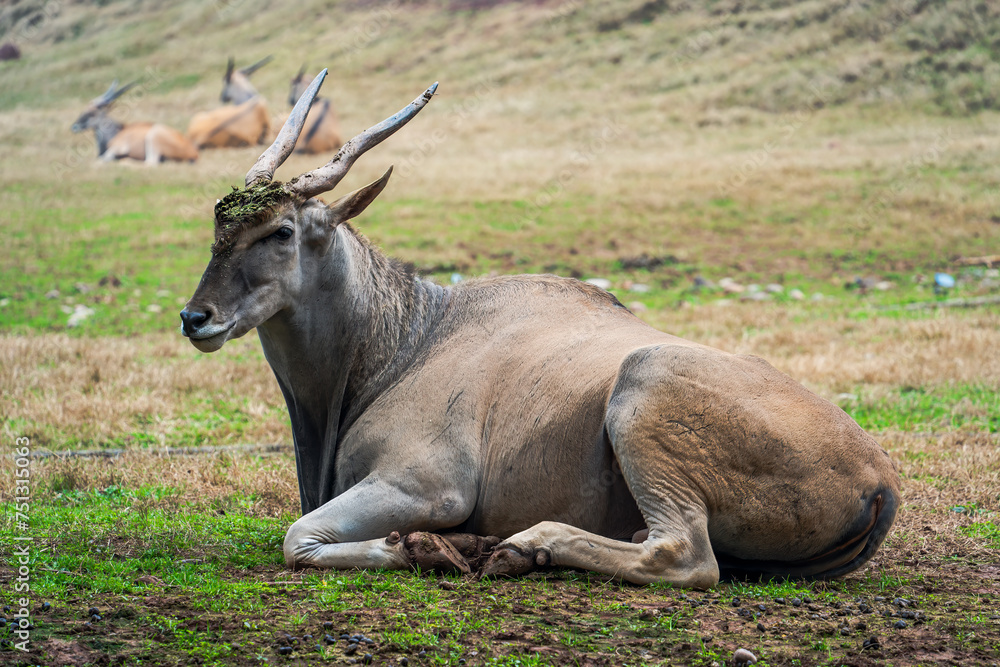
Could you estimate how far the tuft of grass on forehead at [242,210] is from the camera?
5156 mm

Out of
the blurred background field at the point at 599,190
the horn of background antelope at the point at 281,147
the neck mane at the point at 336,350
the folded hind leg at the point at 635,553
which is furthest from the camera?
the blurred background field at the point at 599,190

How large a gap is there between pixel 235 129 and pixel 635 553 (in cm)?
2849

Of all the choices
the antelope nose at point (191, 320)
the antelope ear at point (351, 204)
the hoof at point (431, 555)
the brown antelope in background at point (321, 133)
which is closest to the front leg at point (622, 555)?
the hoof at point (431, 555)

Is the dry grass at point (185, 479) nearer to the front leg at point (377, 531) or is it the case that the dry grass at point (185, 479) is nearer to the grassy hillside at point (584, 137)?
the front leg at point (377, 531)

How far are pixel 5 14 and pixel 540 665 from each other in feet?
226

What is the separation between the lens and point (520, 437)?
5410mm

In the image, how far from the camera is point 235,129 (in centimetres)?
3081

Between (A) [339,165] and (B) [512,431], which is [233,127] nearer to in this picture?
(A) [339,165]

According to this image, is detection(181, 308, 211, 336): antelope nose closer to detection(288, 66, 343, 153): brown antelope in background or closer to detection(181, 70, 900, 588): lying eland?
detection(181, 70, 900, 588): lying eland

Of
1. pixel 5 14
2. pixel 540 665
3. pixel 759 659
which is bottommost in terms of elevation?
pixel 759 659

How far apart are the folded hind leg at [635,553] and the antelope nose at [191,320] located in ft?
6.09

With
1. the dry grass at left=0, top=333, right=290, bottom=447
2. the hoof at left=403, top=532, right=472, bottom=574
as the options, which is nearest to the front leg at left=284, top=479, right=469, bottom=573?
the hoof at left=403, top=532, right=472, bottom=574

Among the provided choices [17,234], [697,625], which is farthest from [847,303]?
[17,234]

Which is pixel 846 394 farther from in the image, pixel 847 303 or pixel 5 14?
pixel 5 14
